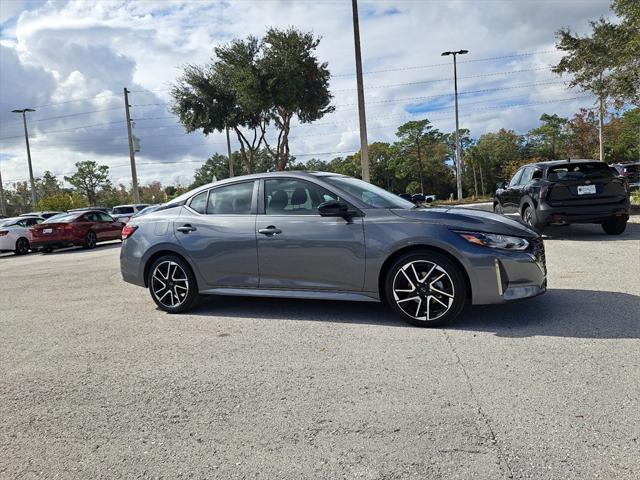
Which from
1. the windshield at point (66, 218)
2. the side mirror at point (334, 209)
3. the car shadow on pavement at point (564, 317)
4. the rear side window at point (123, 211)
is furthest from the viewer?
the rear side window at point (123, 211)

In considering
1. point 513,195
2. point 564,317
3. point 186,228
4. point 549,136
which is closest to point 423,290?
point 564,317

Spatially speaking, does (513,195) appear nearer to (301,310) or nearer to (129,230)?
(301,310)

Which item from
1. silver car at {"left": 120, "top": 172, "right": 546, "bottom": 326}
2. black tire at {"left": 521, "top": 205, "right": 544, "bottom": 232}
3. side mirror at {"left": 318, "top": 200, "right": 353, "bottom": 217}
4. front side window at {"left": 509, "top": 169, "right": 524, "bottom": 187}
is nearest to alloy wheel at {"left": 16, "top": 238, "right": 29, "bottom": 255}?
silver car at {"left": 120, "top": 172, "right": 546, "bottom": 326}

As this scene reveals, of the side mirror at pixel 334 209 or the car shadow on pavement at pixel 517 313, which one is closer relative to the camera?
the car shadow on pavement at pixel 517 313

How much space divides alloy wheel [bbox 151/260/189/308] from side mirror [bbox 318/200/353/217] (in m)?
1.87

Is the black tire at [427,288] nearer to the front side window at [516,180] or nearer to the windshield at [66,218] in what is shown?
the front side window at [516,180]

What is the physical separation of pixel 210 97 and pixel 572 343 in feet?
92.9

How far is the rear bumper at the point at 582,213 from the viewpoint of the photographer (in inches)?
379

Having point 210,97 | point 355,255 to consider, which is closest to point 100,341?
point 355,255

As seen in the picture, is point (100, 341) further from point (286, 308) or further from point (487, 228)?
point (487, 228)

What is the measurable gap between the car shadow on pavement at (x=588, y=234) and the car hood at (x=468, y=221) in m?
6.21

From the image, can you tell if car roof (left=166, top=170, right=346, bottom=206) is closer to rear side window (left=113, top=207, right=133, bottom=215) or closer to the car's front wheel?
the car's front wheel

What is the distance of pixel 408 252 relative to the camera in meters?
4.71

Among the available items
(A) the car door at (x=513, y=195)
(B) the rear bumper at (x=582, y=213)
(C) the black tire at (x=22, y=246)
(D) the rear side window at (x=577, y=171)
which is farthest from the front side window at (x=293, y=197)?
(C) the black tire at (x=22, y=246)
